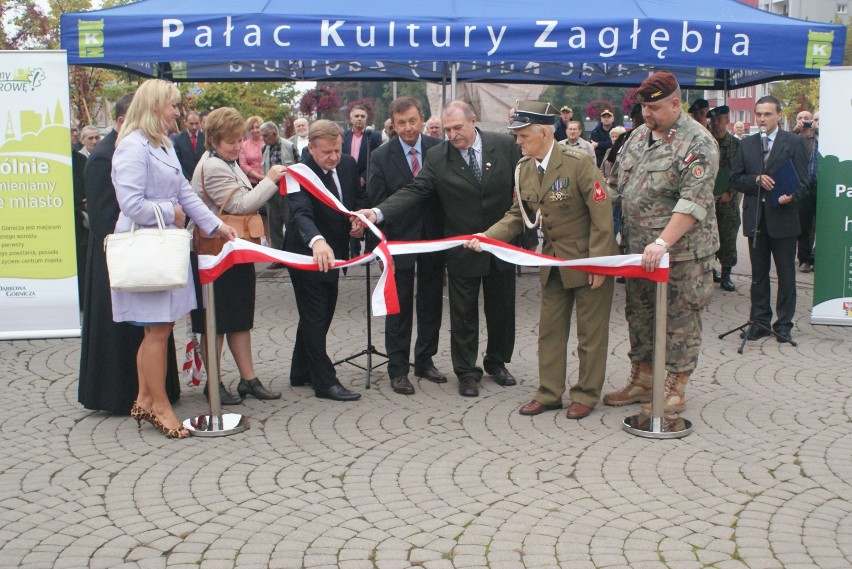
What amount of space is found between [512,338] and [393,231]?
3.76 feet

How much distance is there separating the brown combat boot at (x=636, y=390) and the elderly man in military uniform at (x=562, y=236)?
0.25 meters

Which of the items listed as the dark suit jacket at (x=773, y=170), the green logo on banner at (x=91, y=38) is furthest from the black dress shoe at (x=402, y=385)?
the green logo on banner at (x=91, y=38)

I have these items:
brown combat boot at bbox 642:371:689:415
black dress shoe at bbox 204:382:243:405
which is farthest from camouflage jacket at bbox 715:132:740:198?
black dress shoe at bbox 204:382:243:405

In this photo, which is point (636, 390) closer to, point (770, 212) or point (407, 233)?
point (407, 233)

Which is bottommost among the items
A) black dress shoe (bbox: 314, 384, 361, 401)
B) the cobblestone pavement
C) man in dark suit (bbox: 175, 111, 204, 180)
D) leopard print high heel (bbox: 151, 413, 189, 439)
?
the cobblestone pavement

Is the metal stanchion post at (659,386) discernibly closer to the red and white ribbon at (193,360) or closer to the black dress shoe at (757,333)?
the black dress shoe at (757,333)

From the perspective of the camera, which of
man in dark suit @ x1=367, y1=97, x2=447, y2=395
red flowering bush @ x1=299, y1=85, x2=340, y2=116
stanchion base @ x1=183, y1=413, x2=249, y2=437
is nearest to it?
stanchion base @ x1=183, y1=413, x2=249, y2=437

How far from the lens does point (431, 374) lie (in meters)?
7.05

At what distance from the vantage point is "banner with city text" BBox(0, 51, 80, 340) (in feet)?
27.1

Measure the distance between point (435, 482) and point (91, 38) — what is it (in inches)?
229

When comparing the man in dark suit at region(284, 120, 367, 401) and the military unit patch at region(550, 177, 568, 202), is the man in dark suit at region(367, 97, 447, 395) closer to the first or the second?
the man in dark suit at region(284, 120, 367, 401)

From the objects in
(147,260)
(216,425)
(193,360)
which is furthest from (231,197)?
(216,425)

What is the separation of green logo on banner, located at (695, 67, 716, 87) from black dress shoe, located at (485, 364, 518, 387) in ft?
22.8

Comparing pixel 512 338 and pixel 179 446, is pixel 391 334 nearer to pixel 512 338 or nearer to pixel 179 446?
pixel 512 338
